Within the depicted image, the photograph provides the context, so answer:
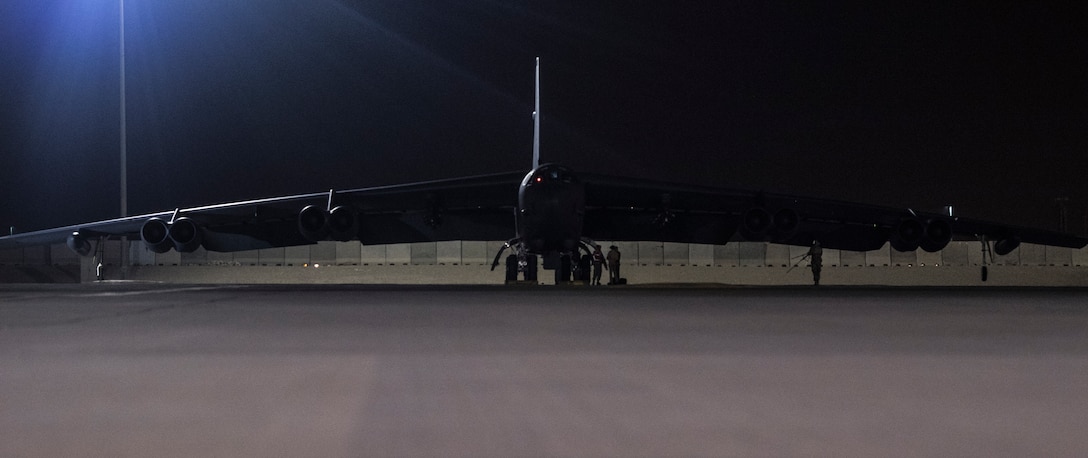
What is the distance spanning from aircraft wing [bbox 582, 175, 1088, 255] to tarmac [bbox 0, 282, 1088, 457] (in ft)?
46.5

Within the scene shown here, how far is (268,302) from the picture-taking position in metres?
16.1

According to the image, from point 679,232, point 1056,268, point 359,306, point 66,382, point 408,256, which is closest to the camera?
point 66,382

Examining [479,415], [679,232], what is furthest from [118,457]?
[679,232]

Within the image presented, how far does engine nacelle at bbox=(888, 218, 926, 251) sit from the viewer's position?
26484mm

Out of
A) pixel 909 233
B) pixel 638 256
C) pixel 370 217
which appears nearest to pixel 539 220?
pixel 370 217

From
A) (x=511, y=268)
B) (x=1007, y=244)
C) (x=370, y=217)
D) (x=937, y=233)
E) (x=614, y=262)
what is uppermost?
(x=370, y=217)

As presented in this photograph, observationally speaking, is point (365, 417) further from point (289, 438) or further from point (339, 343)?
point (339, 343)

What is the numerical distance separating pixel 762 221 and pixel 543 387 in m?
20.3

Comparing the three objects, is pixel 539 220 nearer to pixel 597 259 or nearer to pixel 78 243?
pixel 597 259

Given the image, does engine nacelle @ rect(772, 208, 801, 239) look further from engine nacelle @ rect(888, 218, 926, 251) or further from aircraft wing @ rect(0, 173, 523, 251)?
aircraft wing @ rect(0, 173, 523, 251)

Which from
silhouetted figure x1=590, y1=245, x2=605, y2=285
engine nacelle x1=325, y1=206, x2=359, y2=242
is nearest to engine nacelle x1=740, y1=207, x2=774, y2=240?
silhouetted figure x1=590, y1=245, x2=605, y2=285

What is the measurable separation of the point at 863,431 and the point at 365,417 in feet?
8.10

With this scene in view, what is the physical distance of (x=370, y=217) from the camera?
99.0 ft

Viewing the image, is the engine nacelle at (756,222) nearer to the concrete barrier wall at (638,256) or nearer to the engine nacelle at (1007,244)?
the engine nacelle at (1007,244)
